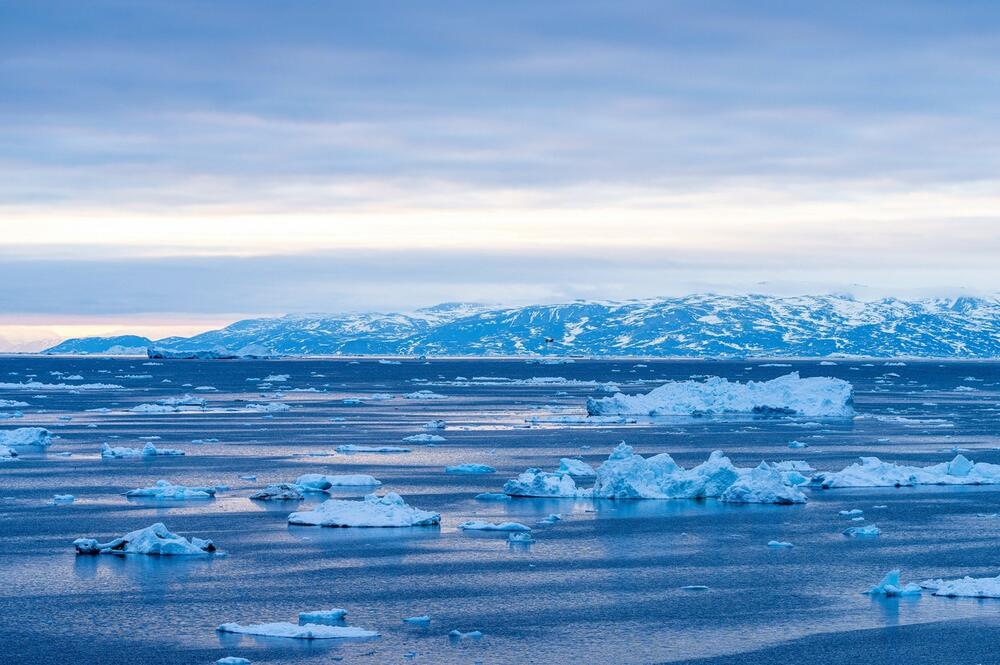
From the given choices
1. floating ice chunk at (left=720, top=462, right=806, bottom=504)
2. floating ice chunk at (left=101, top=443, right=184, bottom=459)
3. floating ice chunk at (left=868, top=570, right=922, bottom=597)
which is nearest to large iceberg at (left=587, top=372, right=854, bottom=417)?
floating ice chunk at (left=101, top=443, right=184, bottom=459)

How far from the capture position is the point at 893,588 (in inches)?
771

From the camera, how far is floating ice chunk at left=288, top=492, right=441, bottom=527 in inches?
1032

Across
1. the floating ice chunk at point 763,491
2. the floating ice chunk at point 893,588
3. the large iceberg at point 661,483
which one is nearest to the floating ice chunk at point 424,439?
the large iceberg at point 661,483

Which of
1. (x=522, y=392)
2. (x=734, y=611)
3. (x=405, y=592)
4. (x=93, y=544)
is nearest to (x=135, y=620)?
(x=405, y=592)

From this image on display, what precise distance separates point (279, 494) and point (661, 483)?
8.62 m

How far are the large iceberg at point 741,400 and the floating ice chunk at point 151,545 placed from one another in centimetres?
4108

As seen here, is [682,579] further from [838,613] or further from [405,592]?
[405,592]

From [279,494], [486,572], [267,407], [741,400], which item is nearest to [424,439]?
[279,494]

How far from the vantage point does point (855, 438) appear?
50.0 meters

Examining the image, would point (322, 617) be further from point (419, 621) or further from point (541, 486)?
point (541, 486)

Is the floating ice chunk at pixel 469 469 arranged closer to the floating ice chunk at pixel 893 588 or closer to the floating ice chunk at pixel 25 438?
the floating ice chunk at pixel 25 438

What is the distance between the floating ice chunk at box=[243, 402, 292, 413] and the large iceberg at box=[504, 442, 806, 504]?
38056 mm

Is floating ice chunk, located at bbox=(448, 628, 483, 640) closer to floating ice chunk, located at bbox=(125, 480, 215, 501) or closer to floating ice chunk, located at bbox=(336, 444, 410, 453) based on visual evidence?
floating ice chunk, located at bbox=(125, 480, 215, 501)

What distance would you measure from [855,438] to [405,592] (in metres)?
33.4
